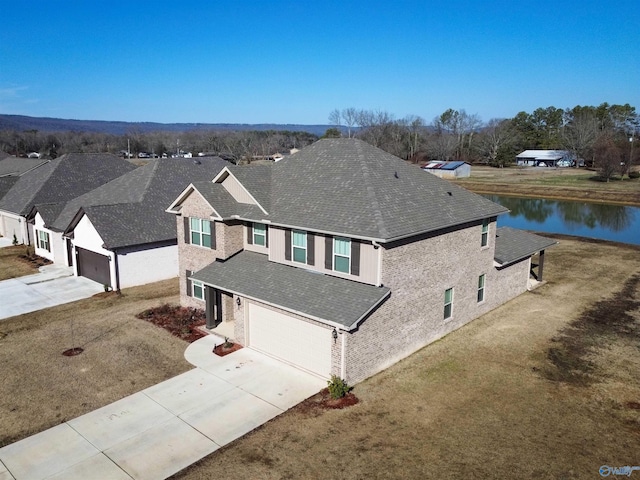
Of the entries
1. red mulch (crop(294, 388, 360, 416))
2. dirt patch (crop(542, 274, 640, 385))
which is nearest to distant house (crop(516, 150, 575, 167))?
dirt patch (crop(542, 274, 640, 385))

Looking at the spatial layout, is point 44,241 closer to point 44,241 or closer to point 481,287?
point 44,241

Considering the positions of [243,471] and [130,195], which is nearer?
[243,471]

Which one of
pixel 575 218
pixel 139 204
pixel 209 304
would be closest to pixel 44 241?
pixel 139 204

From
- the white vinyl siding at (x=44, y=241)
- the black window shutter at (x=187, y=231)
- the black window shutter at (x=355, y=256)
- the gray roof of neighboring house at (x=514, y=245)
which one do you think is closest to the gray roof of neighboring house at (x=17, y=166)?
the white vinyl siding at (x=44, y=241)

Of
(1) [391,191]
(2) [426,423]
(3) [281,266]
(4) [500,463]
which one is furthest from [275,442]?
(1) [391,191]

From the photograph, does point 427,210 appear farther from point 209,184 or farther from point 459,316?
point 209,184
